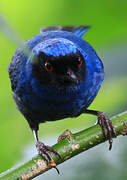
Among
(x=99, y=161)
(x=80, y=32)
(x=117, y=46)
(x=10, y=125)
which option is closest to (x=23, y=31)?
(x=117, y=46)

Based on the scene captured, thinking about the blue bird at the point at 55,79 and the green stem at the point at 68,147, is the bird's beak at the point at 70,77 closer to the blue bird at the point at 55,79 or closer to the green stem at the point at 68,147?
the blue bird at the point at 55,79

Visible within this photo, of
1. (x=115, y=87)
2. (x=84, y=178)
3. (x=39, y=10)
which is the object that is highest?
(x=39, y=10)

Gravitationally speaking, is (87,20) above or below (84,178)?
above

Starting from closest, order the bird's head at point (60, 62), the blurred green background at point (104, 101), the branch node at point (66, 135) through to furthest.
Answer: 1. the blurred green background at point (104, 101)
2. the branch node at point (66, 135)
3. the bird's head at point (60, 62)

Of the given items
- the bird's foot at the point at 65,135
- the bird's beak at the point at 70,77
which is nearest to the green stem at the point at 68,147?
the bird's foot at the point at 65,135

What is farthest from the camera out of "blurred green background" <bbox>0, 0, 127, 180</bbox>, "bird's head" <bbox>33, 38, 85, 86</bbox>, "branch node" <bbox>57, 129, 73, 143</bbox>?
"bird's head" <bbox>33, 38, 85, 86</bbox>

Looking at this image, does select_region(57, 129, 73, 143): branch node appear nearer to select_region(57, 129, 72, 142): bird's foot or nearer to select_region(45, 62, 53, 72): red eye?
select_region(57, 129, 72, 142): bird's foot

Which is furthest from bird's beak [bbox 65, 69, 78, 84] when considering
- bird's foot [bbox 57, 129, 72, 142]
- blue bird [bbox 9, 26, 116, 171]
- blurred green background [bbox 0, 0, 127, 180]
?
bird's foot [bbox 57, 129, 72, 142]

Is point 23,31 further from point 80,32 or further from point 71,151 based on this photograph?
point 80,32
